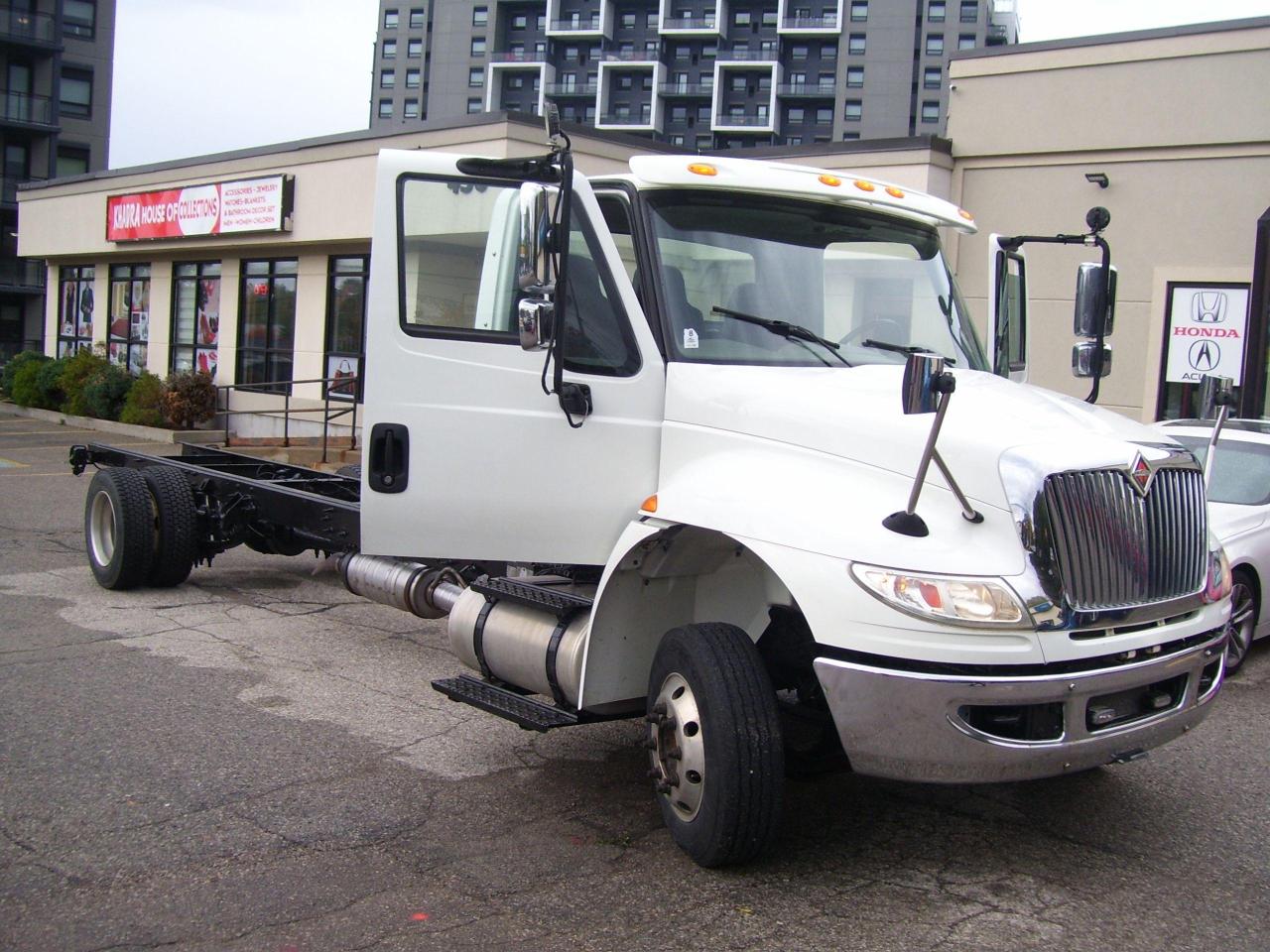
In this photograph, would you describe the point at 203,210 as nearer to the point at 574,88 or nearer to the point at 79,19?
the point at 79,19

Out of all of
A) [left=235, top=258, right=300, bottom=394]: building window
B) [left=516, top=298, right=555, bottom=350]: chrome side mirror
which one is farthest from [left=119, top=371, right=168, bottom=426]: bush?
[left=516, top=298, right=555, bottom=350]: chrome side mirror

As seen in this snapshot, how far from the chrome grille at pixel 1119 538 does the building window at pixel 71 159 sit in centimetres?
6442

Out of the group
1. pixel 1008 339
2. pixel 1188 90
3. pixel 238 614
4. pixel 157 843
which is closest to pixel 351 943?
pixel 157 843

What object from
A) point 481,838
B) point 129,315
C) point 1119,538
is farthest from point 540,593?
point 129,315

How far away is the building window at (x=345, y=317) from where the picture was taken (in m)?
21.8

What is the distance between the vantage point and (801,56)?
326 ft

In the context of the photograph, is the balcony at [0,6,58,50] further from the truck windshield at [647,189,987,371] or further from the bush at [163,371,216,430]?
the truck windshield at [647,189,987,371]

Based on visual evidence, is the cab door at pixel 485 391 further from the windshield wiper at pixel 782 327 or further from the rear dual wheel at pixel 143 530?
the rear dual wheel at pixel 143 530

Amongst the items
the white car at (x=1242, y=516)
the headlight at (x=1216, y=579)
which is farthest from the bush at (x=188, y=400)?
the headlight at (x=1216, y=579)

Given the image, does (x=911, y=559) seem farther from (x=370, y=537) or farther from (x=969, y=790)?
(x=370, y=537)

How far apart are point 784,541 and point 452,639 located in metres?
2.05

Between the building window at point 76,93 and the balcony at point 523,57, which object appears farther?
the balcony at point 523,57

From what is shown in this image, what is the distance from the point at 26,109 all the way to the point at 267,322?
137ft

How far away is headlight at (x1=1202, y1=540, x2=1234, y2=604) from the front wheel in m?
1.71
